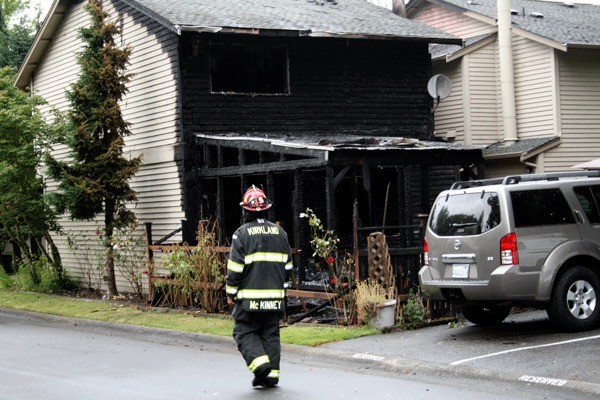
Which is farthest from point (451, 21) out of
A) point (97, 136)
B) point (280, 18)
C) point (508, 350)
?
point (508, 350)

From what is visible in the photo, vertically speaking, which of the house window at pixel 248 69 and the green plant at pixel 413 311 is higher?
the house window at pixel 248 69

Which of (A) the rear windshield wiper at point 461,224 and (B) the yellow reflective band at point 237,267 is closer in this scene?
(B) the yellow reflective band at point 237,267

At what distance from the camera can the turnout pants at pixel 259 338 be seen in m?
9.40

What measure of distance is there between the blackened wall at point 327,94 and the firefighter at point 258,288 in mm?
10101

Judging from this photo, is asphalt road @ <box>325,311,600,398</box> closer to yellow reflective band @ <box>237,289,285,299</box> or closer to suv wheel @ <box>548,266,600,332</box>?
suv wheel @ <box>548,266,600,332</box>

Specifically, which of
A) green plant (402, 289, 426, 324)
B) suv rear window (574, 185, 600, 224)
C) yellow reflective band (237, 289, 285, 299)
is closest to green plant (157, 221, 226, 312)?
green plant (402, 289, 426, 324)

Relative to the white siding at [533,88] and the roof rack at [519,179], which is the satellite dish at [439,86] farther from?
the roof rack at [519,179]

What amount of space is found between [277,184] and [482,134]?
5.94 m

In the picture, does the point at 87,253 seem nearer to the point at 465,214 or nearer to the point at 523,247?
the point at 465,214

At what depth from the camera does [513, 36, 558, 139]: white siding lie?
895 inches

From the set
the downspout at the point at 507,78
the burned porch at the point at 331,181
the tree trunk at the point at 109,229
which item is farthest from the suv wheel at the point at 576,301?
the downspout at the point at 507,78

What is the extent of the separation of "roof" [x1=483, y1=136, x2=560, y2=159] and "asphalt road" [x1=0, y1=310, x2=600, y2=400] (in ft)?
32.5

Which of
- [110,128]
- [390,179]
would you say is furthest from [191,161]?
[390,179]

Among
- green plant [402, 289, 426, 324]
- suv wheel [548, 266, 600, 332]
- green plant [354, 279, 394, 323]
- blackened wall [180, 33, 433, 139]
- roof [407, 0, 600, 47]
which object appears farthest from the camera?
roof [407, 0, 600, 47]
